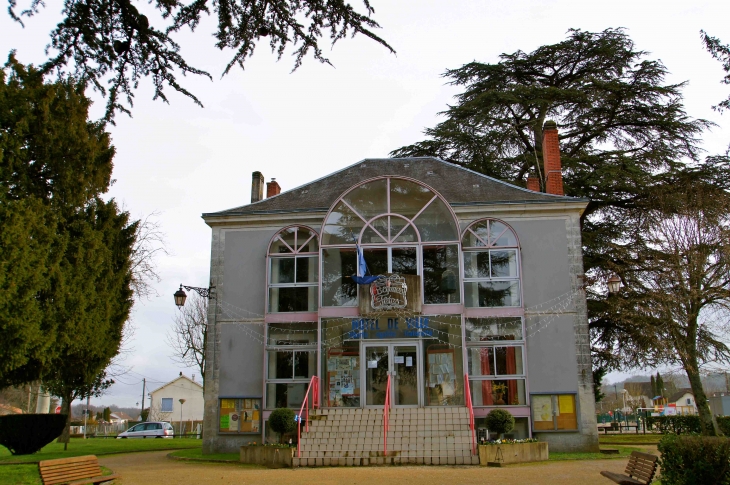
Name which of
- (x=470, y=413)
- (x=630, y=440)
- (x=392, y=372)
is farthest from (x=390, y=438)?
(x=630, y=440)

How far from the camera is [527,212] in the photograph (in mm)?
20156

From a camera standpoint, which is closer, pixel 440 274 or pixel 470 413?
pixel 470 413

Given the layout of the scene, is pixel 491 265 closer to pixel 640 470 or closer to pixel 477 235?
pixel 477 235

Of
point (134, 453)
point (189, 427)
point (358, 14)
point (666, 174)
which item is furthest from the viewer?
point (189, 427)

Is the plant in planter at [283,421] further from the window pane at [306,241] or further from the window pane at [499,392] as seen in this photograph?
the window pane at [306,241]

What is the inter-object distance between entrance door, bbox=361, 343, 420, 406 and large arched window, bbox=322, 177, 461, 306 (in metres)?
1.55

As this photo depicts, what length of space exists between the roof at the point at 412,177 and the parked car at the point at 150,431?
22.2 m

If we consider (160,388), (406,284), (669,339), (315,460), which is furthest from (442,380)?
(160,388)

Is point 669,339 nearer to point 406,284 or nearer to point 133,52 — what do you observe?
point 406,284

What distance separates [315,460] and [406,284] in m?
5.81

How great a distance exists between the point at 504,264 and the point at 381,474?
344 inches

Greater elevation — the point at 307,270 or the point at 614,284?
the point at 307,270

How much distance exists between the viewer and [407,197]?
19.9 meters

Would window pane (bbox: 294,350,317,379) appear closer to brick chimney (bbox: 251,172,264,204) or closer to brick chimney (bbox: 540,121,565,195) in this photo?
brick chimney (bbox: 251,172,264,204)
